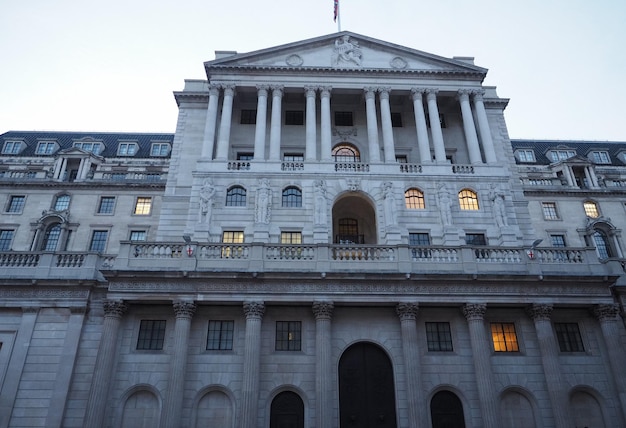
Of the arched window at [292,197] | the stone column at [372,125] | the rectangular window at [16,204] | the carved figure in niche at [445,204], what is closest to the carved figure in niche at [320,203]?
the arched window at [292,197]

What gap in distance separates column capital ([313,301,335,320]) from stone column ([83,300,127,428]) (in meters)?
10.8

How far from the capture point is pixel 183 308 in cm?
2470

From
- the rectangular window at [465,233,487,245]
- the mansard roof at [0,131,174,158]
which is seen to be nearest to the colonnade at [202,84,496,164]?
the rectangular window at [465,233,487,245]

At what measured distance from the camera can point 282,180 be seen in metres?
33.1

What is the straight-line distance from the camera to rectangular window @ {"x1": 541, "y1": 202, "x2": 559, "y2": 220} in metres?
48.8

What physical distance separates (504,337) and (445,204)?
32.9 ft

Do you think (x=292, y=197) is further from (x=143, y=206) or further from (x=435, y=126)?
(x=143, y=206)

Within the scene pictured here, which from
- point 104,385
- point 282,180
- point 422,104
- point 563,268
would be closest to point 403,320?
point 563,268

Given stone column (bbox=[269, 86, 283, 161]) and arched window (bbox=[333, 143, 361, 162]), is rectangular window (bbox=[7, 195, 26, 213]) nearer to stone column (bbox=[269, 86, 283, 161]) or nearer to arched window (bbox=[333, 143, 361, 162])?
stone column (bbox=[269, 86, 283, 161])

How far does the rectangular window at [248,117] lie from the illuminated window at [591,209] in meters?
37.9

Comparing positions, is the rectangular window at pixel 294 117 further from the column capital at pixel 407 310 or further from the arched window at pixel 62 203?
the arched window at pixel 62 203

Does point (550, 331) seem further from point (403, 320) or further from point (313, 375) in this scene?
point (313, 375)

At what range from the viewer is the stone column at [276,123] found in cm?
3444

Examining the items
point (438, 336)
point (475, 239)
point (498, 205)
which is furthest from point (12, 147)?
point (498, 205)
